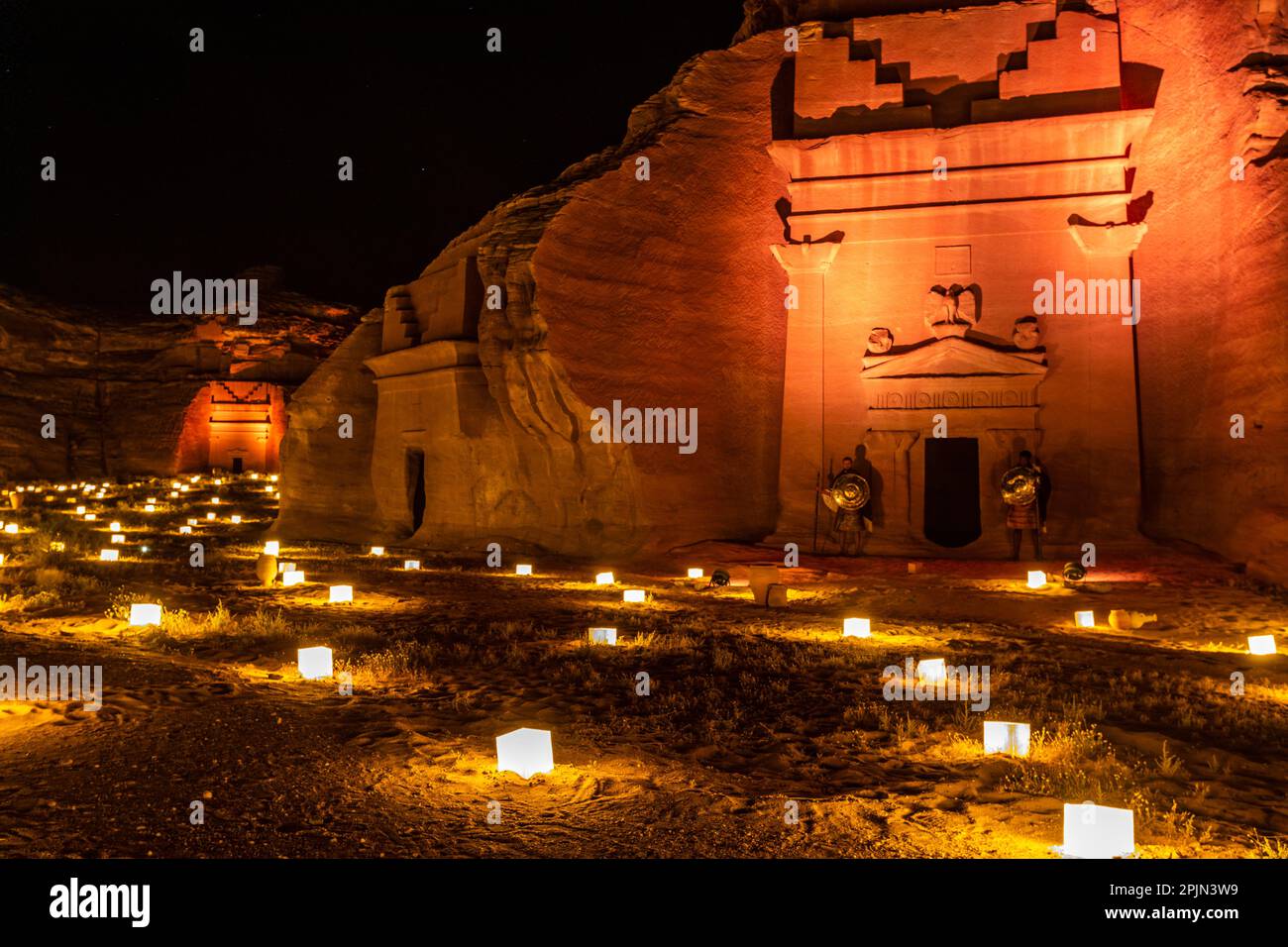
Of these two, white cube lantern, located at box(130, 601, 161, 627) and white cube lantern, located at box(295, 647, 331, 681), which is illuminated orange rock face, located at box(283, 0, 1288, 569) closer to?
white cube lantern, located at box(130, 601, 161, 627)

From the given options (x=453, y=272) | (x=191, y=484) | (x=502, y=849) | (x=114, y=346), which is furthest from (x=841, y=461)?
(x=114, y=346)

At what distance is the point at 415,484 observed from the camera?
71.9 feet

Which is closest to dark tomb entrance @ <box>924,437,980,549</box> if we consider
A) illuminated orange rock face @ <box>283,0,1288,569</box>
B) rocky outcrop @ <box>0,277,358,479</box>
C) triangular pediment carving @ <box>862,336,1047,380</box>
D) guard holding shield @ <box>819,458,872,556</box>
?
illuminated orange rock face @ <box>283,0,1288,569</box>

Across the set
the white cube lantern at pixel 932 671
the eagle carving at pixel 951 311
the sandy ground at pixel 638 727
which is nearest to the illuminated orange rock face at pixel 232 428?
the sandy ground at pixel 638 727

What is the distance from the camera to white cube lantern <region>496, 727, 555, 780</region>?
5.40 metres

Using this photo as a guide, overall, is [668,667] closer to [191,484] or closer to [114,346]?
[191,484]

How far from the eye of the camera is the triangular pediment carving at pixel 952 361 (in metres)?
16.8

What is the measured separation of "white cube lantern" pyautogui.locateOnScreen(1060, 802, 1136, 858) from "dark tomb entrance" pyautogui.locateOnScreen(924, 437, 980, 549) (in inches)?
587

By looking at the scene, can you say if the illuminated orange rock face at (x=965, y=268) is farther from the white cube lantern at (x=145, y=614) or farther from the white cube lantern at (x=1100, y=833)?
the white cube lantern at (x=1100, y=833)

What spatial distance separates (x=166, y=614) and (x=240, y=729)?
5.26 meters

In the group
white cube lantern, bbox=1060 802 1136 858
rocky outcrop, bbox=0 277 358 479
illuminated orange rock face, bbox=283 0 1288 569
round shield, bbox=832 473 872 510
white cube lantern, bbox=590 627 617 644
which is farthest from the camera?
rocky outcrop, bbox=0 277 358 479

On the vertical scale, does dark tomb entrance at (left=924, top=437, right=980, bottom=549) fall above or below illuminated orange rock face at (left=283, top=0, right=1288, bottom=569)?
below

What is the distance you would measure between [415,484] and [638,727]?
16.3m

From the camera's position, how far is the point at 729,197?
19328mm
